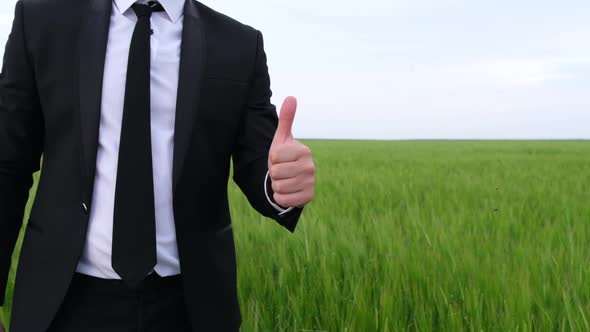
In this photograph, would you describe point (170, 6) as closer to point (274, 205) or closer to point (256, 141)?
point (256, 141)

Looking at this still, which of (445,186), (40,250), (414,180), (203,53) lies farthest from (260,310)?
(414,180)

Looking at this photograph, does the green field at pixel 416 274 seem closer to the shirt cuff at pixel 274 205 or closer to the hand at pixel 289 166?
the shirt cuff at pixel 274 205

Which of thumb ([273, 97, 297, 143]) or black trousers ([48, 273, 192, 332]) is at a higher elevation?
thumb ([273, 97, 297, 143])

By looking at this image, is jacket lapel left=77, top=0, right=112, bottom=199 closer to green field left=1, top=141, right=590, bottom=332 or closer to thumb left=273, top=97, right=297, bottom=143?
thumb left=273, top=97, right=297, bottom=143

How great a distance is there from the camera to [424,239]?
109 inches

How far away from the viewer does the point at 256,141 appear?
1345 mm

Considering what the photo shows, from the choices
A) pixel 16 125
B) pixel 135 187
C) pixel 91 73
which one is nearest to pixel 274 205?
pixel 135 187

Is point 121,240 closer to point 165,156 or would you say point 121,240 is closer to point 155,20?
point 165,156

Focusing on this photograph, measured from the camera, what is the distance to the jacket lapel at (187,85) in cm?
119

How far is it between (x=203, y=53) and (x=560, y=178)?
591 centimetres

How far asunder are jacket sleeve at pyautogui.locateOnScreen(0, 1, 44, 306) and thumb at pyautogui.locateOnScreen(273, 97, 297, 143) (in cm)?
61

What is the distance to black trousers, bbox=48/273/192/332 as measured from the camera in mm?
1182

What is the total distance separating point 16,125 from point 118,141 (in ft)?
0.93

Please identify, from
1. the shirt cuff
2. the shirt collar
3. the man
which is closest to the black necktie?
the man
